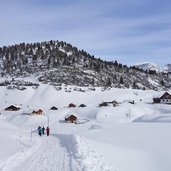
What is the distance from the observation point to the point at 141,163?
66.9ft

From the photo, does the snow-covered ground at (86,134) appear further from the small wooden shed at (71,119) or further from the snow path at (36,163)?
the small wooden shed at (71,119)

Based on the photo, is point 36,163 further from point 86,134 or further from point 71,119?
point 71,119

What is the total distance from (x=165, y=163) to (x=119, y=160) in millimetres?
2495

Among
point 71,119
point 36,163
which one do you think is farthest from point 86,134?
point 71,119

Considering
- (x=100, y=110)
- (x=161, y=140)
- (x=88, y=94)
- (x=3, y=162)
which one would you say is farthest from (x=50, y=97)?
(x=3, y=162)

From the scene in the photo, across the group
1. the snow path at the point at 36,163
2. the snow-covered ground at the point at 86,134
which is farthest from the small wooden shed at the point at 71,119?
the snow path at the point at 36,163

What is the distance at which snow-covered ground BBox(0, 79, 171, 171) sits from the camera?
19.7m

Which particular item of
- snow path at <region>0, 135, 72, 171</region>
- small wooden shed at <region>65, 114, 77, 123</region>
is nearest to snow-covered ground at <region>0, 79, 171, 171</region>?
snow path at <region>0, 135, 72, 171</region>

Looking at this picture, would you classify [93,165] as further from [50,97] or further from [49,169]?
[50,97]

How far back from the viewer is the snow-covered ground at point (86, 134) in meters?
19.7

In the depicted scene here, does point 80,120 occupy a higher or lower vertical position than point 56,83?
lower

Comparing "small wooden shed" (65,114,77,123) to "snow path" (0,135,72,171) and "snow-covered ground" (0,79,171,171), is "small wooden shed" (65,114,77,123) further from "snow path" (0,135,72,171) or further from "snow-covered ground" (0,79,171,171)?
"snow path" (0,135,72,171)

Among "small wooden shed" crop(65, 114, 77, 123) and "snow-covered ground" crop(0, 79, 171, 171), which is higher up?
"snow-covered ground" crop(0, 79, 171, 171)

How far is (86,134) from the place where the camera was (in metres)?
48.2
